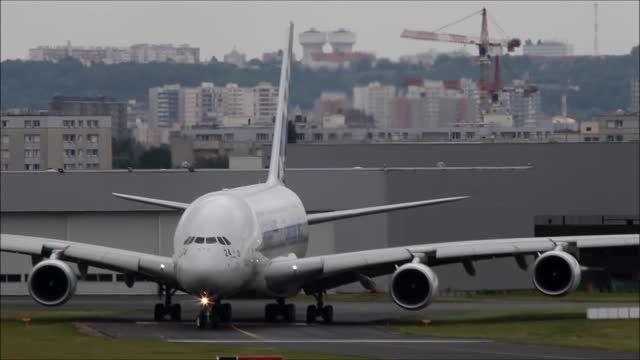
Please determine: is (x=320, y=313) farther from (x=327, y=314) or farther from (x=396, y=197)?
(x=396, y=197)

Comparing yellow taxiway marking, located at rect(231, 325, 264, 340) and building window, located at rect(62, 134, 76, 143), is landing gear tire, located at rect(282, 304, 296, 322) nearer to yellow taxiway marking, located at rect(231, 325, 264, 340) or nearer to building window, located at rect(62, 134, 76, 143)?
yellow taxiway marking, located at rect(231, 325, 264, 340)

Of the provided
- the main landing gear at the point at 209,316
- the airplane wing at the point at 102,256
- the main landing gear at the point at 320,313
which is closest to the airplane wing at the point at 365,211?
the main landing gear at the point at 320,313

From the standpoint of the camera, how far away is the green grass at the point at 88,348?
49.6 m

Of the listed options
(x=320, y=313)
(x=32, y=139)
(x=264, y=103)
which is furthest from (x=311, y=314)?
(x=264, y=103)

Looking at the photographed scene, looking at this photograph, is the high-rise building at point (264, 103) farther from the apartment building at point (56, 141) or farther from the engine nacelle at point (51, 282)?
the engine nacelle at point (51, 282)

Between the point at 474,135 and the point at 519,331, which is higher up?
the point at 474,135

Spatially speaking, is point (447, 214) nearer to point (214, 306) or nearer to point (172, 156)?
point (214, 306)

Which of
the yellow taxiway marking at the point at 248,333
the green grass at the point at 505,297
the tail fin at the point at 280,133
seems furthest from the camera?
the green grass at the point at 505,297

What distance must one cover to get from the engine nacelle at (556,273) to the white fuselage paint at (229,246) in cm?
978

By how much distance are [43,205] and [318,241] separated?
15093 millimetres

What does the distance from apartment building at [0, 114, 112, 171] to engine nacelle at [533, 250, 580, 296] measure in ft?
272

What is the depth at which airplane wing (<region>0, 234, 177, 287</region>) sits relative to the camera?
6100 cm

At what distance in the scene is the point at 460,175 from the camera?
309ft

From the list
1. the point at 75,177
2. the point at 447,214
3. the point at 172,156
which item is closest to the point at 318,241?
the point at 447,214
